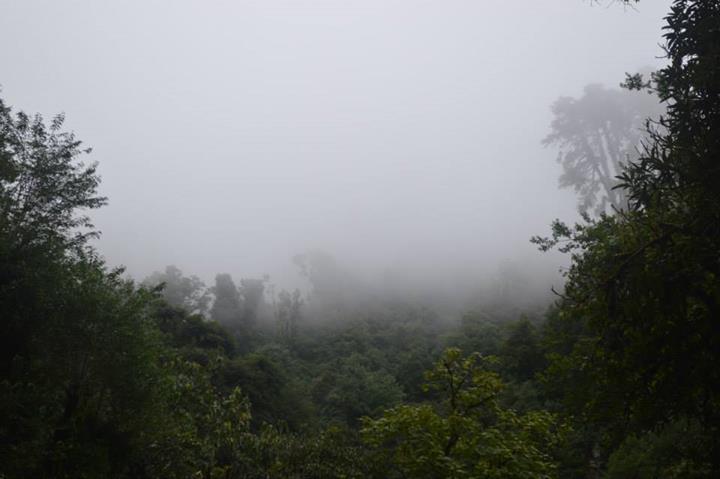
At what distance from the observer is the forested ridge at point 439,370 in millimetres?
5520

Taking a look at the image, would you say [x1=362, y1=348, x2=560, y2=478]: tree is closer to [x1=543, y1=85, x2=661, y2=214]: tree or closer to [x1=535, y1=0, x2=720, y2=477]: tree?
[x1=535, y1=0, x2=720, y2=477]: tree

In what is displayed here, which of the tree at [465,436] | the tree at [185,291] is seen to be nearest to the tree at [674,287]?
the tree at [465,436]

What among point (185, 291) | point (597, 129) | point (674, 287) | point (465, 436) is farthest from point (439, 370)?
point (185, 291)

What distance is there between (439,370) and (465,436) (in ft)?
3.57

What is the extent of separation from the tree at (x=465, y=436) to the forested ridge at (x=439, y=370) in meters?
0.04

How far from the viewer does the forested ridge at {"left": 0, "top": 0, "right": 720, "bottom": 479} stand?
5.52 m

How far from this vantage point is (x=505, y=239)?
2635 inches

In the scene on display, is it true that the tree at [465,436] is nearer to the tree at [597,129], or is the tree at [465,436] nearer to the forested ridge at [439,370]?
the forested ridge at [439,370]

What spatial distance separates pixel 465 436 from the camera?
22.1 feet

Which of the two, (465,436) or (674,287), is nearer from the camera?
(674,287)

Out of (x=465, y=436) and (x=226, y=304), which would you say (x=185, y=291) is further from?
(x=465, y=436)

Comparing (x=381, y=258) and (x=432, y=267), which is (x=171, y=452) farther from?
(x=381, y=258)

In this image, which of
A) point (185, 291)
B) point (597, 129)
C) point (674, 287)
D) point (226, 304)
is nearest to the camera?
point (674, 287)

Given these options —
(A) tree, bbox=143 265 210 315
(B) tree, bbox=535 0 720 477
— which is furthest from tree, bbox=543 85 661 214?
(A) tree, bbox=143 265 210 315
